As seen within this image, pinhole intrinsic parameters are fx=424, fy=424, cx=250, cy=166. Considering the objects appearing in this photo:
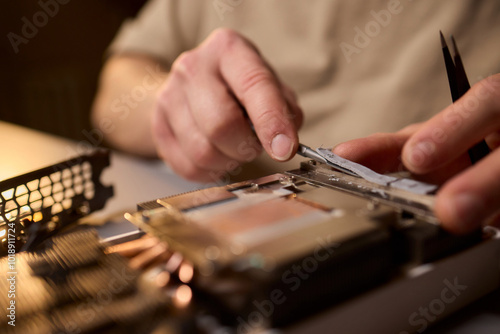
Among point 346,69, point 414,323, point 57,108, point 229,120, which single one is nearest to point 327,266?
point 414,323

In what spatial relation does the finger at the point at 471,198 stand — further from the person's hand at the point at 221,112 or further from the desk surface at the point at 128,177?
the person's hand at the point at 221,112

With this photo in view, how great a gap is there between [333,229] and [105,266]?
8.2 inches

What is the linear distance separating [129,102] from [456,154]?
93 centimetres

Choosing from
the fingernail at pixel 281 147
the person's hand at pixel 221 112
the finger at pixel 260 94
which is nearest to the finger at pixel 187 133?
the person's hand at pixel 221 112

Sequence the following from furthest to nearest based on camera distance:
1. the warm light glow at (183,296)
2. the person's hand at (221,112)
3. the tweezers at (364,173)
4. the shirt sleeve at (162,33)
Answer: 1. the shirt sleeve at (162,33)
2. the person's hand at (221,112)
3. the tweezers at (364,173)
4. the warm light glow at (183,296)

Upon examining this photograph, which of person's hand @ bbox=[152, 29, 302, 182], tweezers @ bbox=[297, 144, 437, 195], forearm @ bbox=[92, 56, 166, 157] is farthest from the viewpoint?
forearm @ bbox=[92, 56, 166, 157]

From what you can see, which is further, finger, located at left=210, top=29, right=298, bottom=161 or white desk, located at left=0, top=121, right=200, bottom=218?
white desk, located at left=0, top=121, right=200, bottom=218

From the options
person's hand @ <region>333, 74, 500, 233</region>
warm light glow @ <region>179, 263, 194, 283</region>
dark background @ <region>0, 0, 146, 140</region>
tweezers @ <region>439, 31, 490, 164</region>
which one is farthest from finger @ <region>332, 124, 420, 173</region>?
dark background @ <region>0, 0, 146, 140</region>

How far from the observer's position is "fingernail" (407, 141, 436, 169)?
578mm

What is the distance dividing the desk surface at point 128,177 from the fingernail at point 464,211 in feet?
0.35

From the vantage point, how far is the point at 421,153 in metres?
0.58

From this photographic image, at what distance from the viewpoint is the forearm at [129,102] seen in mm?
1187

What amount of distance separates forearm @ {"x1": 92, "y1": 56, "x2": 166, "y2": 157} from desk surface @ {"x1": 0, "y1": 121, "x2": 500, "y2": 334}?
127 millimetres

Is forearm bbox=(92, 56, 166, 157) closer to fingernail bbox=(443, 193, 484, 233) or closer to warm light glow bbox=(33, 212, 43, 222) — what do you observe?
warm light glow bbox=(33, 212, 43, 222)
